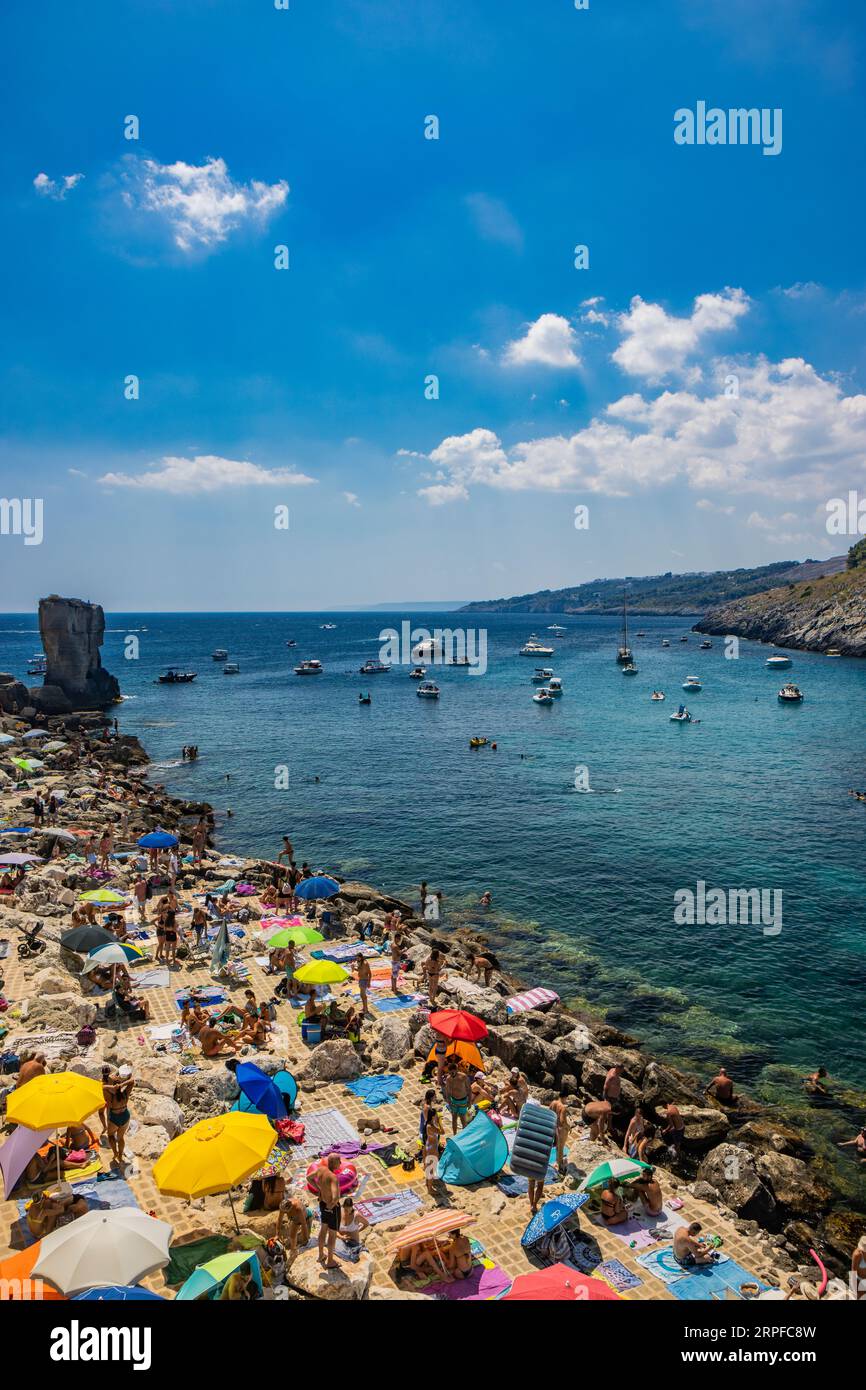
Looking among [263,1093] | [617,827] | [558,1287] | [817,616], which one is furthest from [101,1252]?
[817,616]

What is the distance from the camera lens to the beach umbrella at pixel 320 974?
66.5 ft

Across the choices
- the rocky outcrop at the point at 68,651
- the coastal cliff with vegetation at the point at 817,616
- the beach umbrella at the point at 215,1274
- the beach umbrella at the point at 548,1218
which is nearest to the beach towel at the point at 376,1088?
the beach umbrella at the point at 548,1218

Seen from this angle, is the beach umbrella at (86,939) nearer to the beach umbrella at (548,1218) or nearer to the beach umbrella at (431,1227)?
the beach umbrella at (431,1227)

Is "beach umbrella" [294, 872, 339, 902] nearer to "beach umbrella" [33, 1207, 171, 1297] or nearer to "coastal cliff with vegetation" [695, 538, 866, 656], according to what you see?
"beach umbrella" [33, 1207, 171, 1297]

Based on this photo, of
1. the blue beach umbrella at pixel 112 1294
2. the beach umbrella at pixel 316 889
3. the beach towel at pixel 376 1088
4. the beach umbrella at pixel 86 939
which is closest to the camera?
the blue beach umbrella at pixel 112 1294

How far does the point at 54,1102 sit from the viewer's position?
12.9m

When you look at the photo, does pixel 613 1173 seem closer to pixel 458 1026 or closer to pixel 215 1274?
pixel 458 1026

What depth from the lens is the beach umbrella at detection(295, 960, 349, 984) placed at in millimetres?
20266

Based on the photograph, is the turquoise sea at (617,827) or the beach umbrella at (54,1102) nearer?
the beach umbrella at (54,1102)

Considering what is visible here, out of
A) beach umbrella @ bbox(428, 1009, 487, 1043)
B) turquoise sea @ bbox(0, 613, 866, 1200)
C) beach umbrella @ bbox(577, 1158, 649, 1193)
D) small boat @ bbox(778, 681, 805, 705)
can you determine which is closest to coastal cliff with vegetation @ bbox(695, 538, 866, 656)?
turquoise sea @ bbox(0, 613, 866, 1200)

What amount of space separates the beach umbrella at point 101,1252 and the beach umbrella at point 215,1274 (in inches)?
20.3
